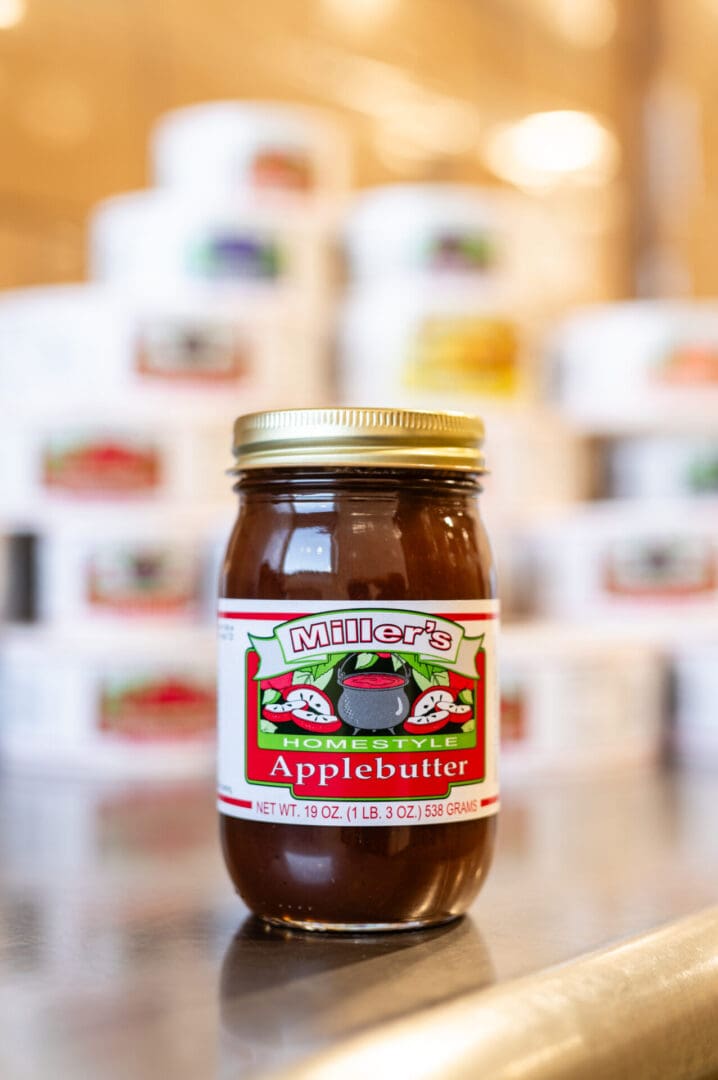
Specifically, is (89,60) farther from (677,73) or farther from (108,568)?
(677,73)

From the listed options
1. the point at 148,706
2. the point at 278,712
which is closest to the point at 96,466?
the point at 148,706

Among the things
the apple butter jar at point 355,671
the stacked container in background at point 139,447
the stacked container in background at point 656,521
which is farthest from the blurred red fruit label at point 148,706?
the apple butter jar at point 355,671


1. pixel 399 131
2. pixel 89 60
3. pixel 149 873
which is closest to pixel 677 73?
pixel 399 131

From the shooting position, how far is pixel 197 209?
141 cm

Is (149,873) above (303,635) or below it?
below

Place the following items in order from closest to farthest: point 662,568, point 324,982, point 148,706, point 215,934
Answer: point 324,982
point 215,934
point 148,706
point 662,568

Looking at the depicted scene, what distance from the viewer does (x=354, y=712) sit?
0.66 meters

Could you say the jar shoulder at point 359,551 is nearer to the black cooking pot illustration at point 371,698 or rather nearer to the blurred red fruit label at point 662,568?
the black cooking pot illustration at point 371,698

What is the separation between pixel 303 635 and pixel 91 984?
0.19 m

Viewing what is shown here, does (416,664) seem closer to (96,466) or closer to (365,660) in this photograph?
(365,660)

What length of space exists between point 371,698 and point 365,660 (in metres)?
0.02

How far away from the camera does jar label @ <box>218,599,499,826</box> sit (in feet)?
2.17

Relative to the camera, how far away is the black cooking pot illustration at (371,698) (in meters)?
0.66

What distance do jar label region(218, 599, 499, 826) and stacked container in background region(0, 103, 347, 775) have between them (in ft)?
1.91
